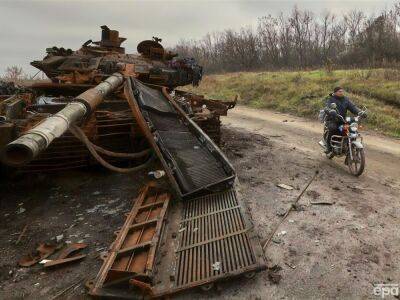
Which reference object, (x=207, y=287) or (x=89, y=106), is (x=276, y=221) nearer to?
(x=207, y=287)

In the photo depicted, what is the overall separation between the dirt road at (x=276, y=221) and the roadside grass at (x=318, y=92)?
151 inches

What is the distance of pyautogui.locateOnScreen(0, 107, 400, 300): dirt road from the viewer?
152 inches

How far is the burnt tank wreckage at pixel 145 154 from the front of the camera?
12.2 feet

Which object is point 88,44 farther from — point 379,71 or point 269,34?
point 269,34

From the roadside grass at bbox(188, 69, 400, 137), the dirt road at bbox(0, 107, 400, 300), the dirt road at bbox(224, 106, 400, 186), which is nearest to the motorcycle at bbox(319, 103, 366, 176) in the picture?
the dirt road at bbox(0, 107, 400, 300)

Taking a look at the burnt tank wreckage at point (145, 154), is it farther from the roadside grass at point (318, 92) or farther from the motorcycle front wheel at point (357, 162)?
the roadside grass at point (318, 92)

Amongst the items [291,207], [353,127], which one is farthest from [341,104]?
[291,207]

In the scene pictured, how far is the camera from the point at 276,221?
5270 millimetres

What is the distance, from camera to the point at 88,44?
991cm

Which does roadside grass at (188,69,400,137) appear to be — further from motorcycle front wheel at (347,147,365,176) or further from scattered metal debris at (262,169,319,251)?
scattered metal debris at (262,169,319,251)

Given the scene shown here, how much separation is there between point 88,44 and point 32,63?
4.78ft

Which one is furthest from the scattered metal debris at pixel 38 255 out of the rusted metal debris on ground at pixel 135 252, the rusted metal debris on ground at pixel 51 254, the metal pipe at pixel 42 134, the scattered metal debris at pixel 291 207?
the scattered metal debris at pixel 291 207

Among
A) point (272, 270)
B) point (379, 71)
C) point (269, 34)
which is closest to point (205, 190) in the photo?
point (272, 270)

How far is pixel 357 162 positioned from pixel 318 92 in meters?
9.61
